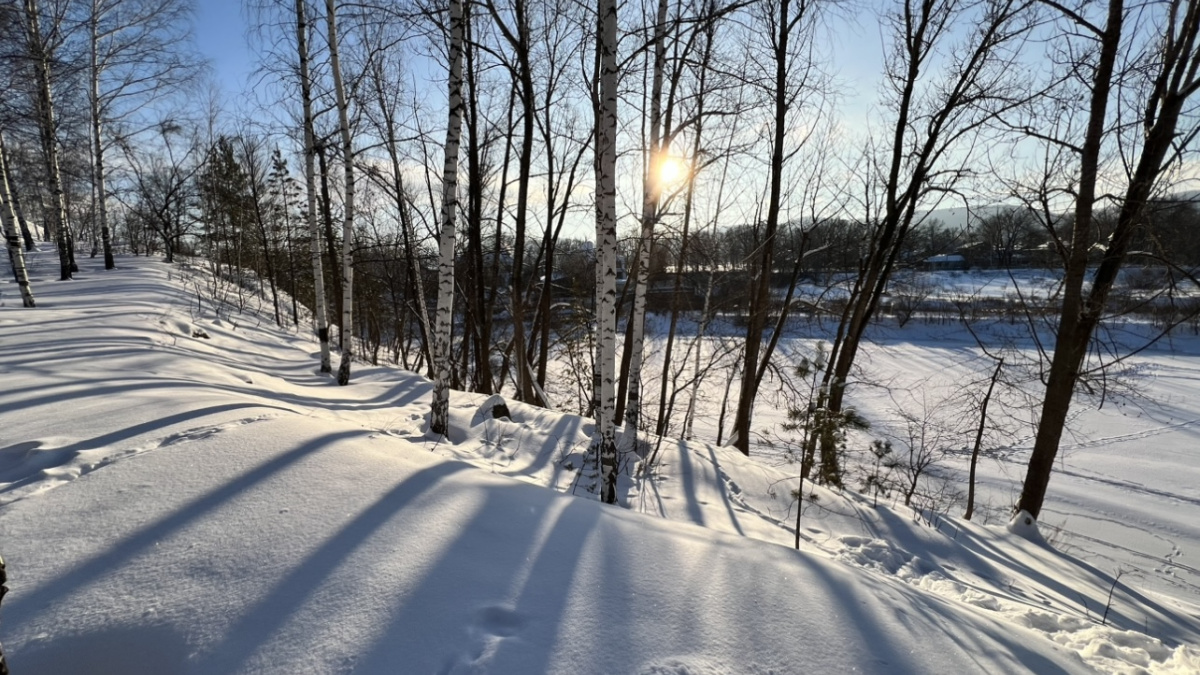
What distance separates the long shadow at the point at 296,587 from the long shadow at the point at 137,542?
698 millimetres

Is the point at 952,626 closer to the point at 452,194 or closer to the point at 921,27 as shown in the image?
the point at 452,194

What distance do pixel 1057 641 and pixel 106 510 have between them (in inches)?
191

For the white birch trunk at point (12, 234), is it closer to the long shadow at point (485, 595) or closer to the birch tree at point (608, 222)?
the birch tree at point (608, 222)

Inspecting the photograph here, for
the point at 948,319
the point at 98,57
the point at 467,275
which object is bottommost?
the point at 948,319

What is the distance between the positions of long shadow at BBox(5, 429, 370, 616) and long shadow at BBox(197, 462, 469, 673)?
70cm

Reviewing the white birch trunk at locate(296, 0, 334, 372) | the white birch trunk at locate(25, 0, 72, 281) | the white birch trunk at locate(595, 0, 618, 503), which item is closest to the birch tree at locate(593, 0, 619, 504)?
the white birch trunk at locate(595, 0, 618, 503)

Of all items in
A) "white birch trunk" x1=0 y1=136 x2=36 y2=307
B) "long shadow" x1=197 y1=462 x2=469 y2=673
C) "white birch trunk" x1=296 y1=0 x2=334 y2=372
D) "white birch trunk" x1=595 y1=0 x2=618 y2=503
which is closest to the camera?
"long shadow" x1=197 y1=462 x2=469 y2=673

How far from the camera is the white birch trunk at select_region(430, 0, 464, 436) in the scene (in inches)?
197

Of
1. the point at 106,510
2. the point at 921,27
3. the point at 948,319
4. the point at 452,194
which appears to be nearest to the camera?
the point at 106,510

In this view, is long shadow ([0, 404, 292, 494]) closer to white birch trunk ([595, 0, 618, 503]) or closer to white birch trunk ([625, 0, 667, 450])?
white birch trunk ([595, 0, 618, 503])

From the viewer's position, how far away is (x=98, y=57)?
12695mm

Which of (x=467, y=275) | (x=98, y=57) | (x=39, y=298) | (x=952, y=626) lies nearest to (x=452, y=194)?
(x=952, y=626)

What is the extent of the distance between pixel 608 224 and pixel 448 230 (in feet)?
6.94

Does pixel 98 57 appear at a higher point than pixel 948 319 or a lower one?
higher
